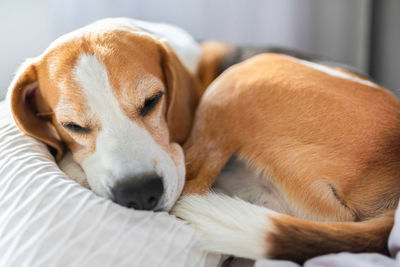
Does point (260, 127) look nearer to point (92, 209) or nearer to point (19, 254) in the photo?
point (92, 209)

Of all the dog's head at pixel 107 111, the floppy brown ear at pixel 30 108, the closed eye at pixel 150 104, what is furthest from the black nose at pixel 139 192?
the floppy brown ear at pixel 30 108

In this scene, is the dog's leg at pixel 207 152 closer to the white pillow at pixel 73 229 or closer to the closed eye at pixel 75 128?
the white pillow at pixel 73 229

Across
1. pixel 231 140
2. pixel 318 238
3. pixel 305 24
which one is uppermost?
pixel 305 24

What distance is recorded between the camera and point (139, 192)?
3.42 ft

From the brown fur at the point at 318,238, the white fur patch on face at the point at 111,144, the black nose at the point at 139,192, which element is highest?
the white fur patch on face at the point at 111,144

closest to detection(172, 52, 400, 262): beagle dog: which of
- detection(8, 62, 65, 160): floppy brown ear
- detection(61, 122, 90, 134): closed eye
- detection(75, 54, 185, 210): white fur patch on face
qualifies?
detection(75, 54, 185, 210): white fur patch on face

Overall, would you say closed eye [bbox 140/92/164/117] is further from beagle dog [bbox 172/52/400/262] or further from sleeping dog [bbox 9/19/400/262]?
beagle dog [bbox 172/52/400/262]

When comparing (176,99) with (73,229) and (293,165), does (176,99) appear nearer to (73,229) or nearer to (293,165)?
(293,165)

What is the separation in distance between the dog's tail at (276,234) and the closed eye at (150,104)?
0.38m

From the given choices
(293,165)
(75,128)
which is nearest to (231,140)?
(293,165)

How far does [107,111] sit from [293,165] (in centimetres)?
59

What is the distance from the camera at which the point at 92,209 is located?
3.24 feet

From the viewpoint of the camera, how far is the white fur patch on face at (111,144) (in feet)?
3.53

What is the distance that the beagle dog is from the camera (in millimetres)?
977
